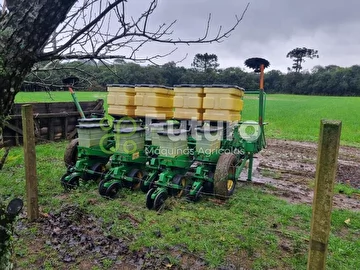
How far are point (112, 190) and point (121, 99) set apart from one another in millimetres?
1861

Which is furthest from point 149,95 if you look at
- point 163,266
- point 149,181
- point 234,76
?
point 234,76

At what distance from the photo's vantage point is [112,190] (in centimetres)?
464

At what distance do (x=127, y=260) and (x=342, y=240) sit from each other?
2666 millimetres

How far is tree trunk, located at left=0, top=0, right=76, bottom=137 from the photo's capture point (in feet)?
4.08

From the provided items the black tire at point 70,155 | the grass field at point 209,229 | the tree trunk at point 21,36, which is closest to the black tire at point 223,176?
the grass field at point 209,229

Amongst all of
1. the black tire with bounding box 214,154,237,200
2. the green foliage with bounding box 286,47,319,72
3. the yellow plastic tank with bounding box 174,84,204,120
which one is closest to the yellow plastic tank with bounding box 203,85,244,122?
the yellow plastic tank with bounding box 174,84,204,120

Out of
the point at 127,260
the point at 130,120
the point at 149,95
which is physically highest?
the point at 149,95

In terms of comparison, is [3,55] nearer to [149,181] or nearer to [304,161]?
[149,181]

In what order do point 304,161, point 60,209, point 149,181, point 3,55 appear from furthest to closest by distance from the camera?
point 304,161 → point 149,181 → point 60,209 → point 3,55

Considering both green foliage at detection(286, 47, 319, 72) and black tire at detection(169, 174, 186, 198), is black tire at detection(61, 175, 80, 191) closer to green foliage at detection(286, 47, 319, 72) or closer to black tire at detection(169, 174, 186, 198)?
black tire at detection(169, 174, 186, 198)

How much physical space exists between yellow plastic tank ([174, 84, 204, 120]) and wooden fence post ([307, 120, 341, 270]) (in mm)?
3248

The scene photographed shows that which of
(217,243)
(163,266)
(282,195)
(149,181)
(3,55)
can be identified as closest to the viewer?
(3,55)

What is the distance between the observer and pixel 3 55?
1.26 metres

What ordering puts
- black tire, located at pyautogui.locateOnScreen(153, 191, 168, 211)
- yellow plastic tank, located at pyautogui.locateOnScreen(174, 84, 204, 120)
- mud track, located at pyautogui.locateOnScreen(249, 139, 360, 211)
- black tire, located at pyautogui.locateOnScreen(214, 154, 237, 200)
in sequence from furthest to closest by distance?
mud track, located at pyautogui.locateOnScreen(249, 139, 360, 211), yellow plastic tank, located at pyautogui.locateOnScreen(174, 84, 204, 120), black tire, located at pyautogui.locateOnScreen(214, 154, 237, 200), black tire, located at pyautogui.locateOnScreen(153, 191, 168, 211)
